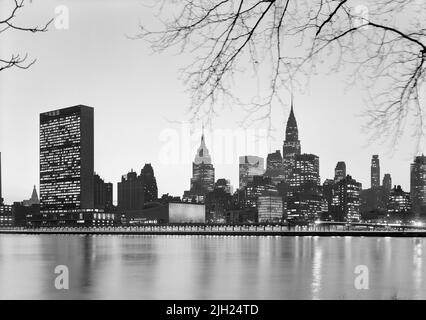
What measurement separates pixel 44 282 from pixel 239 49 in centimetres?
3361

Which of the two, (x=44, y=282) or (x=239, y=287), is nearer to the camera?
(x=239, y=287)

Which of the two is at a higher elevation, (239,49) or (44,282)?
(239,49)
